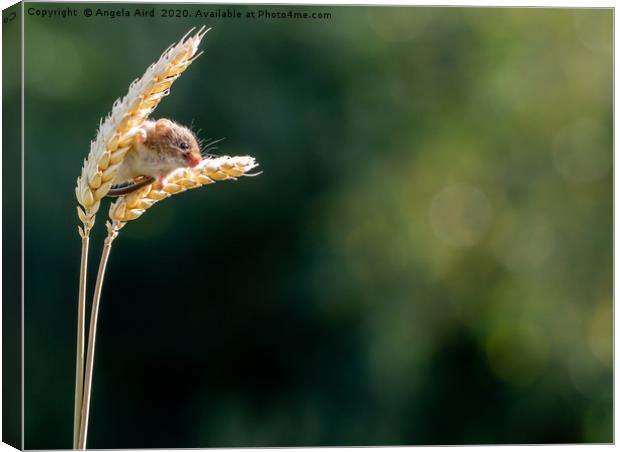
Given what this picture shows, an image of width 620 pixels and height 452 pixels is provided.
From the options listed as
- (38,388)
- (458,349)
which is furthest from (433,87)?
(38,388)

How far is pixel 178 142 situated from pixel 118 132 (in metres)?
0.32

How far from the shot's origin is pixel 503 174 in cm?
406

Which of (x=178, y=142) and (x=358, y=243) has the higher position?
(x=178, y=142)

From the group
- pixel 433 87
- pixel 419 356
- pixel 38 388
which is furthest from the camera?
pixel 419 356

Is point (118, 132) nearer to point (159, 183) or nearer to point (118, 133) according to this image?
point (118, 133)

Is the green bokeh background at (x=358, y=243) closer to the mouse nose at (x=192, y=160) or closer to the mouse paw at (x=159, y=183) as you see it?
the mouse nose at (x=192, y=160)

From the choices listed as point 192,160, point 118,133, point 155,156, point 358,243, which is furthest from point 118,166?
point 358,243

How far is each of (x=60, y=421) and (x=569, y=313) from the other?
2.17 m

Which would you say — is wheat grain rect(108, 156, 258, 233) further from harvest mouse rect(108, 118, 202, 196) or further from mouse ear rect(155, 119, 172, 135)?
mouse ear rect(155, 119, 172, 135)

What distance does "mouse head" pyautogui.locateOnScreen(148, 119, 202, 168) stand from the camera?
2.65 m

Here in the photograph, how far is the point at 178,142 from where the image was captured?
8.77ft

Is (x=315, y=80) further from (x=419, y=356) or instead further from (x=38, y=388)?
(x=38, y=388)

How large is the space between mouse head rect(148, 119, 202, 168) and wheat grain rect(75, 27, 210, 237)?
0.81ft

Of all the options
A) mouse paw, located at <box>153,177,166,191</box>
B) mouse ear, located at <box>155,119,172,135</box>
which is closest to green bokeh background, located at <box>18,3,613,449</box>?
mouse ear, located at <box>155,119,172,135</box>
